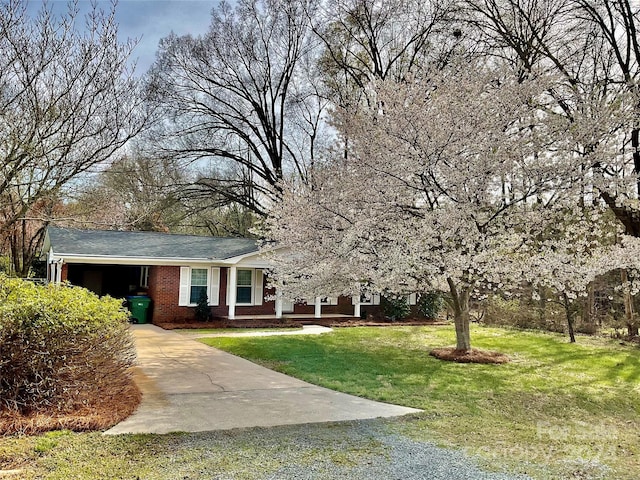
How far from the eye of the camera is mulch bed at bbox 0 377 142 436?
458cm

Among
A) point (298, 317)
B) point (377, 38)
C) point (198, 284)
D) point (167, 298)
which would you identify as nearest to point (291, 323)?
point (298, 317)

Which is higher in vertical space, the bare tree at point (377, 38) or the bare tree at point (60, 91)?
the bare tree at point (377, 38)

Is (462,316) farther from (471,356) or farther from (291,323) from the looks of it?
(291,323)

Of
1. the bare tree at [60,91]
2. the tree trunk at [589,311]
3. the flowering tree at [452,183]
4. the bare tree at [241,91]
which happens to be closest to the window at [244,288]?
the bare tree at [241,91]

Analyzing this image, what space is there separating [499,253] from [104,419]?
7.78 m

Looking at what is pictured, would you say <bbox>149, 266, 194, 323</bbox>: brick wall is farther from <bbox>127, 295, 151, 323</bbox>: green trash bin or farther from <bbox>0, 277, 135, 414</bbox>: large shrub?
<bbox>0, 277, 135, 414</bbox>: large shrub

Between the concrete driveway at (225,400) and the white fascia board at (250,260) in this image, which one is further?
the white fascia board at (250,260)

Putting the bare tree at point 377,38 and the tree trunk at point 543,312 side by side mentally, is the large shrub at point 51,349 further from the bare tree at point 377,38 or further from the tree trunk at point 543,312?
the tree trunk at point 543,312

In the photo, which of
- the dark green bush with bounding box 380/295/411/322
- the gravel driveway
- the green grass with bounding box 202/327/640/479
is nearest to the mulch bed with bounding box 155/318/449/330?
the dark green bush with bounding box 380/295/411/322

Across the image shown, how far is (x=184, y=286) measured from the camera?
17.1 metres

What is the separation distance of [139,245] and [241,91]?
966 cm

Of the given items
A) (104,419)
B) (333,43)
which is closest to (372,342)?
(104,419)

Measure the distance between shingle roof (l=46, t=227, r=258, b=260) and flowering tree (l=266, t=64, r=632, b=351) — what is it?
8.36m

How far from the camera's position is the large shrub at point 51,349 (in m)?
4.83
